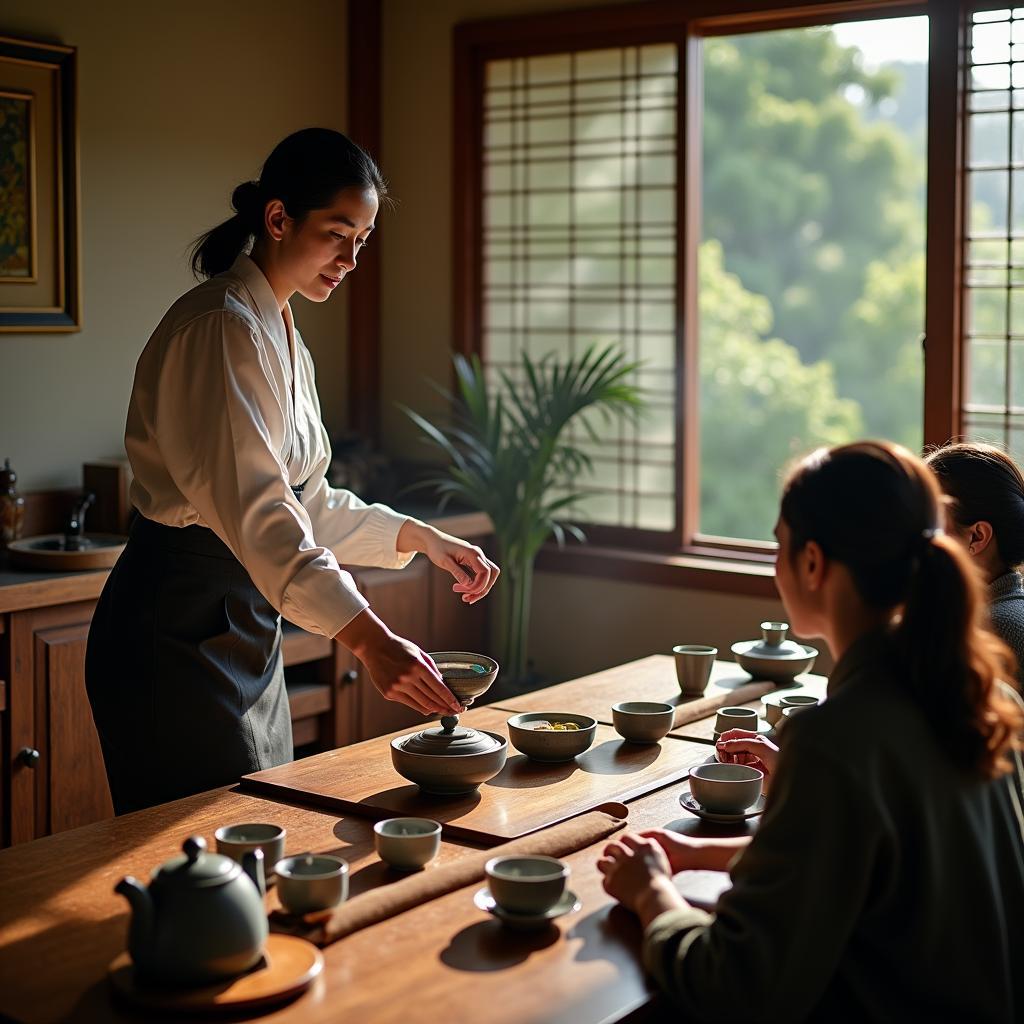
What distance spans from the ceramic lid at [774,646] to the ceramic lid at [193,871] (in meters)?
1.74

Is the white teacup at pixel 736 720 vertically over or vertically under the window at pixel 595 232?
under

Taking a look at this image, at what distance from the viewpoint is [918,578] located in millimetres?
1507

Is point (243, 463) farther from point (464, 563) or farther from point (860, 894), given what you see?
point (860, 894)

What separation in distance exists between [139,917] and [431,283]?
3908 millimetres

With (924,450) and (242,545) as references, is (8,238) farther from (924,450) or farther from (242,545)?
(924,450)

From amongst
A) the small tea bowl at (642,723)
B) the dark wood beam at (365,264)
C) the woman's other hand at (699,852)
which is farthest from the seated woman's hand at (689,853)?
the dark wood beam at (365,264)

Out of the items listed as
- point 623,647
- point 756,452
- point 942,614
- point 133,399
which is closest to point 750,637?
point 623,647

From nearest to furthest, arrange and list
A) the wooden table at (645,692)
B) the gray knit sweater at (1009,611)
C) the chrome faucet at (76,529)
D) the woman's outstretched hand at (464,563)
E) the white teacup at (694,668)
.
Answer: the gray knit sweater at (1009,611) < the woman's outstretched hand at (464,563) < the wooden table at (645,692) < the white teacup at (694,668) < the chrome faucet at (76,529)

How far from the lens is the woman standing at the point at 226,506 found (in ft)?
7.29

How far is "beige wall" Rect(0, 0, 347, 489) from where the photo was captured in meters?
4.05

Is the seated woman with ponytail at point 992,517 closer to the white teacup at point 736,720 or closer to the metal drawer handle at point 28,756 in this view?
the white teacup at point 736,720

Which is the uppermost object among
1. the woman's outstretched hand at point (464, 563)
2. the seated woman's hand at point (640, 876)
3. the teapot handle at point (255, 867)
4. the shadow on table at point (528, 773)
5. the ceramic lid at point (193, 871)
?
the woman's outstretched hand at point (464, 563)

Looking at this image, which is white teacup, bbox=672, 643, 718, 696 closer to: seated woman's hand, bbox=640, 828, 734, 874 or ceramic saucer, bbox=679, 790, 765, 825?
ceramic saucer, bbox=679, 790, 765, 825

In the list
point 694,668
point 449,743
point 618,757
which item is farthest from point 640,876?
point 694,668
